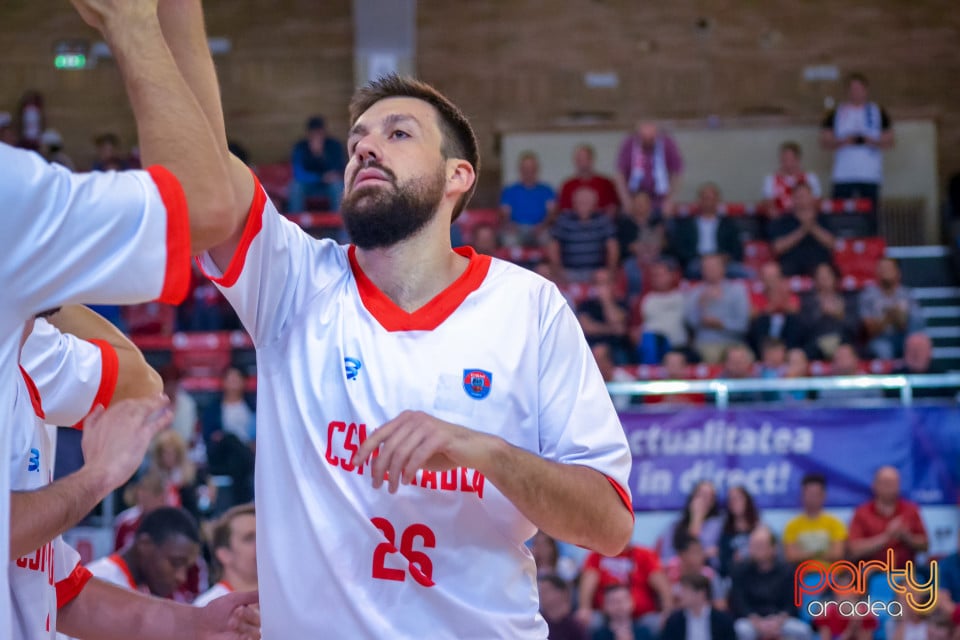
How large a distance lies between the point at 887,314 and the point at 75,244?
1192 cm

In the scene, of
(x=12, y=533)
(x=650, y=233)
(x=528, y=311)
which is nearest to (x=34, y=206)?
(x=12, y=533)

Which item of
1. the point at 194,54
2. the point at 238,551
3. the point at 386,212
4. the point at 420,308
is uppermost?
the point at 194,54

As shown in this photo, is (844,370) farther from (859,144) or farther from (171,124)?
(171,124)

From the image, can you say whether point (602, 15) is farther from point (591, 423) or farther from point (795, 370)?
point (591, 423)

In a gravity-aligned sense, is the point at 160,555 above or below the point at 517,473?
below

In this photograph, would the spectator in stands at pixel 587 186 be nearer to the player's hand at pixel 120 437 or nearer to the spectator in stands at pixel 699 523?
the spectator in stands at pixel 699 523

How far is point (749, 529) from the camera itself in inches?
384

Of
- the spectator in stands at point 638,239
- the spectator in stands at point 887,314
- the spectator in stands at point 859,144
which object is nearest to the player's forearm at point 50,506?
the spectator in stands at point 887,314

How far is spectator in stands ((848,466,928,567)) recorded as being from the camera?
9.71 metres

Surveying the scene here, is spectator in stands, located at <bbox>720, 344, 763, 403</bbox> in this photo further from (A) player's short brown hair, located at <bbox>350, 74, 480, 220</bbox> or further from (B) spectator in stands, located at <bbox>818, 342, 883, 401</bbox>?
(A) player's short brown hair, located at <bbox>350, 74, 480, 220</bbox>

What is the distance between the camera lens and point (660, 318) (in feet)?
43.3

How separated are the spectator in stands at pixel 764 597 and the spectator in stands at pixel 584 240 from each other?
17.7 feet

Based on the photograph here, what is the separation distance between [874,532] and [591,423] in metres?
7.26

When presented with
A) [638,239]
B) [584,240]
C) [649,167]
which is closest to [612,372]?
[584,240]
